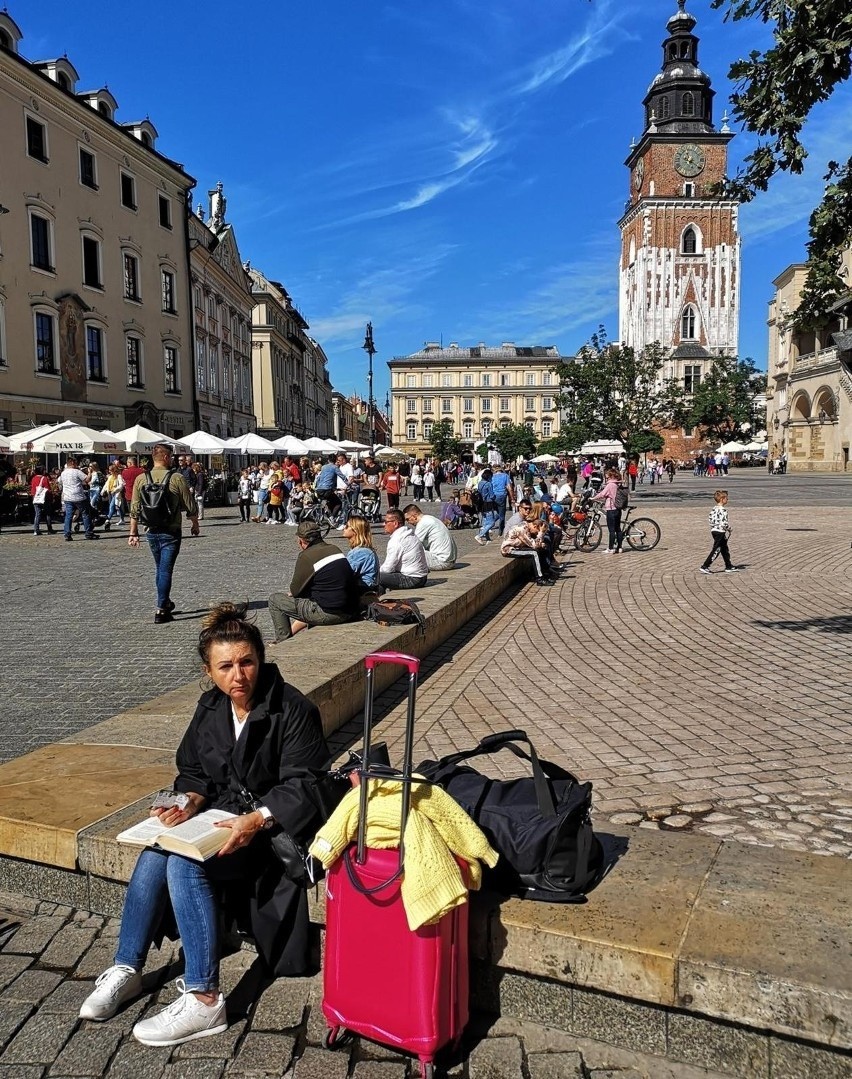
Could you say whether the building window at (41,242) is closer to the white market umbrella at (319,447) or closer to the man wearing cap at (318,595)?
the white market umbrella at (319,447)

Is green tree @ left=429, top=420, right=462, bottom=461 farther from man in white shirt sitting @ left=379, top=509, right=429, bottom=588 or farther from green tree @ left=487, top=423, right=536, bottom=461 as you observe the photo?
man in white shirt sitting @ left=379, top=509, right=429, bottom=588

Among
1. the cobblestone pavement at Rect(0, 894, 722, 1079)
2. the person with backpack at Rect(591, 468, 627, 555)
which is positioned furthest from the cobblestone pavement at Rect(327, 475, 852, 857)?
the person with backpack at Rect(591, 468, 627, 555)

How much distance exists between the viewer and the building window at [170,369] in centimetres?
4000

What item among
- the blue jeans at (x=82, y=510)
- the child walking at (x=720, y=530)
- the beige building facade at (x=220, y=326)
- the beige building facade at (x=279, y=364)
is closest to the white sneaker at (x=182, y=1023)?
the child walking at (x=720, y=530)

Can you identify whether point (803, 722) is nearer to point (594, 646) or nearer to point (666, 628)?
point (594, 646)

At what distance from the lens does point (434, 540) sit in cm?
1186

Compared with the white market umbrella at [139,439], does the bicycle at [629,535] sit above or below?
below

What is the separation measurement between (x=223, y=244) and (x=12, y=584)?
44551 mm

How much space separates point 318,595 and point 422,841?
17.4 feet

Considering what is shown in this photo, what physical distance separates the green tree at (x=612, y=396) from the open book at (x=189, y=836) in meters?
32.1

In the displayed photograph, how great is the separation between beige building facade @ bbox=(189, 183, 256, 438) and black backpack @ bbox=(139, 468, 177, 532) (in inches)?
1427

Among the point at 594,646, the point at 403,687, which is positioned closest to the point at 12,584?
the point at 403,687

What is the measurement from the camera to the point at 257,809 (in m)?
3.00

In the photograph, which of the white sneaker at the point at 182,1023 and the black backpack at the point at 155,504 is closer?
the white sneaker at the point at 182,1023
